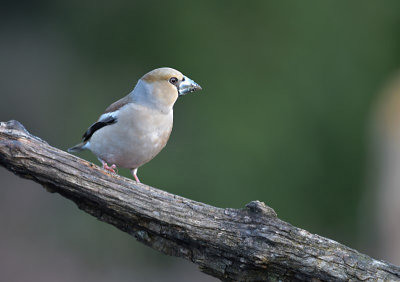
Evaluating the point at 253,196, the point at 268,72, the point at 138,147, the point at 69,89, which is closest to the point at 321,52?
the point at 268,72

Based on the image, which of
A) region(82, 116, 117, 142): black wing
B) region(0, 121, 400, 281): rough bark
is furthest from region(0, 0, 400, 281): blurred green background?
region(0, 121, 400, 281): rough bark

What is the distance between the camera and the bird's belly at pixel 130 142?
4.61 m

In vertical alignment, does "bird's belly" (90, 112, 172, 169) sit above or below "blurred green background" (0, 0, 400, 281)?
below

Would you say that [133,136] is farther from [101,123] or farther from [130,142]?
[101,123]

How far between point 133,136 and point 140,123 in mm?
117

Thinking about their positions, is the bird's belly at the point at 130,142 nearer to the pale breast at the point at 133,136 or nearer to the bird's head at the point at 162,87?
the pale breast at the point at 133,136

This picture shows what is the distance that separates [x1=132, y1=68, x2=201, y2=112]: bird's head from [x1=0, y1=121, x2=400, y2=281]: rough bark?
104 centimetres

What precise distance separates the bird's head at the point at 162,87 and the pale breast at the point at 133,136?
0.33ft

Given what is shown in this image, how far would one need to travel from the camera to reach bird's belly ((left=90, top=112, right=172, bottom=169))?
15.1 ft

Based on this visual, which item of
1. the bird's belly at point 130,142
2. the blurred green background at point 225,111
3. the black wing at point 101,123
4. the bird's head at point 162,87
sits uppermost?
the blurred green background at point 225,111

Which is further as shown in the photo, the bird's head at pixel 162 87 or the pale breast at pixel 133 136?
the bird's head at pixel 162 87

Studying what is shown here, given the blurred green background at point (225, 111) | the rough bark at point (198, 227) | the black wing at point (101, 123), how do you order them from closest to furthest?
1. the rough bark at point (198, 227)
2. the black wing at point (101, 123)
3. the blurred green background at point (225, 111)

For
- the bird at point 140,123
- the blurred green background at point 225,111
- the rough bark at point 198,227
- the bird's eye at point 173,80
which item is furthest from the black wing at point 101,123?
the blurred green background at point 225,111

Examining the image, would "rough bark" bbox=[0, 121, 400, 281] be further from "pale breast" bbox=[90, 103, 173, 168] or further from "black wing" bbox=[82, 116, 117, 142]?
"black wing" bbox=[82, 116, 117, 142]
